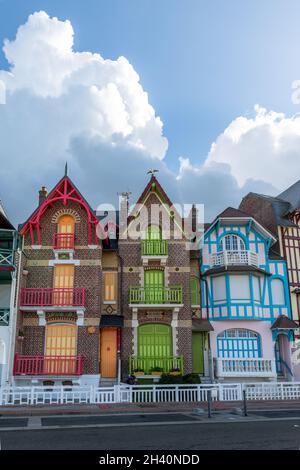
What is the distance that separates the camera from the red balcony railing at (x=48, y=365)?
1967 centimetres

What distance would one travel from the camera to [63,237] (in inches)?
866

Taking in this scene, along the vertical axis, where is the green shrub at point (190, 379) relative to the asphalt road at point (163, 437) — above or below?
above

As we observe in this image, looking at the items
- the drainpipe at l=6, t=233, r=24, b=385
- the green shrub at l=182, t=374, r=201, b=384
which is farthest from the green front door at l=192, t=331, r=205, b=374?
the drainpipe at l=6, t=233, r=24, b=385

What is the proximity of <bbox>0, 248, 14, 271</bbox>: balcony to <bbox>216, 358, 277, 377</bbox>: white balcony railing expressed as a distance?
11.3 m

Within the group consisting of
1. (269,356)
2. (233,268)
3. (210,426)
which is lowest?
(210,426)

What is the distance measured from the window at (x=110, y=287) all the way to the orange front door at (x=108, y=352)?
1.63 metres

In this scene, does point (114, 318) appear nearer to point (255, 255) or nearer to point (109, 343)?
point (109, 343)

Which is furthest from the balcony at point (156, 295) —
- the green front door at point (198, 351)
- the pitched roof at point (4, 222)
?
the pitched roof at point (4, 222)

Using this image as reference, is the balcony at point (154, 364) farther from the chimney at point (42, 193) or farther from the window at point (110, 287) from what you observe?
the chimney at point (42, 193)

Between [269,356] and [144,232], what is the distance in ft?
31.5

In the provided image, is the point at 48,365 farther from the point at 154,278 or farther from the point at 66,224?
the point at 66,224

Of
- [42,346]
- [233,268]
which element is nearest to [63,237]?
[42,346]
